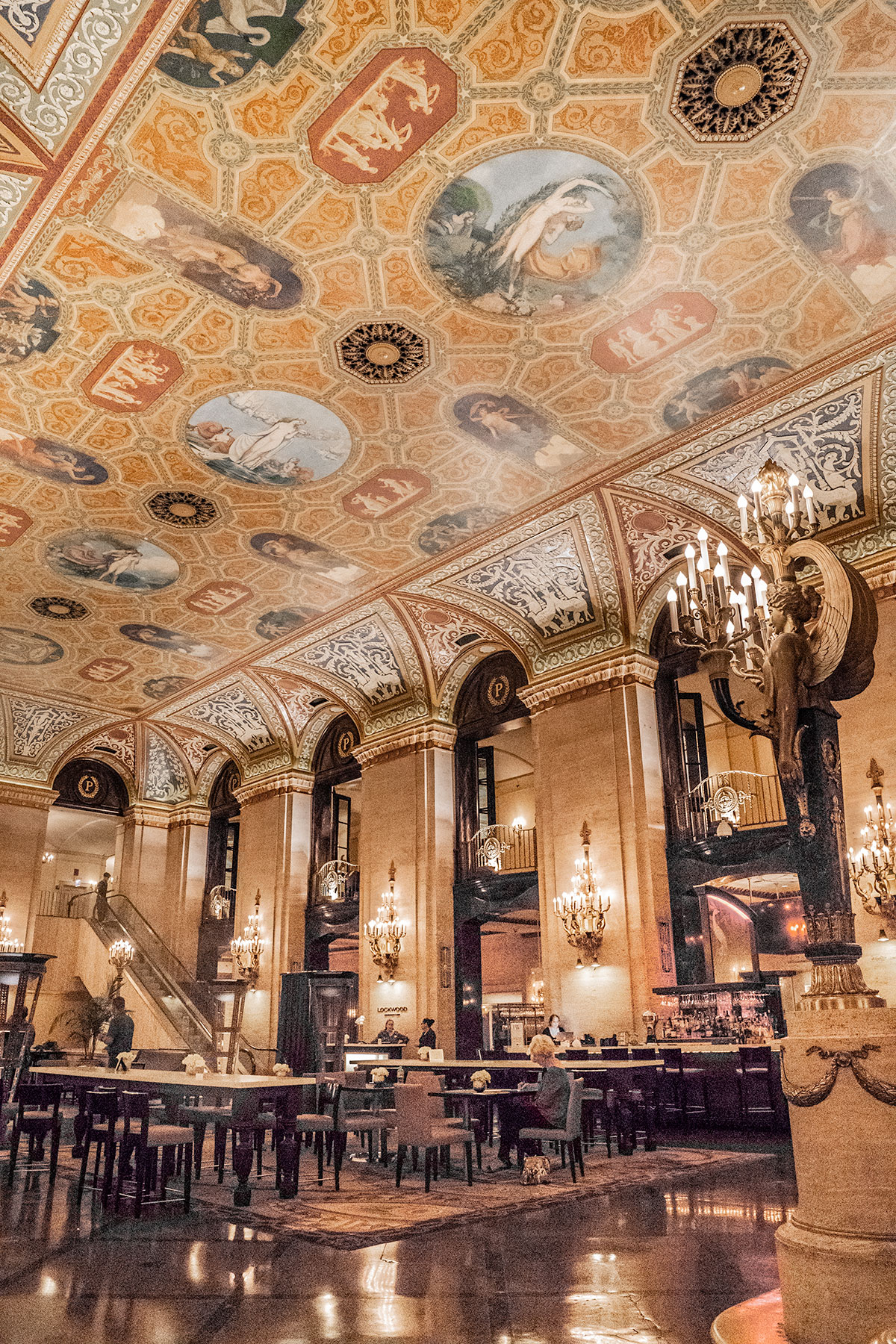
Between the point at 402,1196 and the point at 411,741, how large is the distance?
10.3 m

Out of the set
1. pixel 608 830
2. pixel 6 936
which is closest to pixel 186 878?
pixel 6 936

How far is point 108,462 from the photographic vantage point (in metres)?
11.6

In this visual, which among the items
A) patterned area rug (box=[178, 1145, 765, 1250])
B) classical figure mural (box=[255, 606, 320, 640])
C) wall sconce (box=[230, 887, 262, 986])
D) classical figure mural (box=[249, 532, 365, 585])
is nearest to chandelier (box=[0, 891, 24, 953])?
wall sconce (box=[230, 887, 262, 986])

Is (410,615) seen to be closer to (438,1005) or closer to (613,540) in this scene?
(613,540)

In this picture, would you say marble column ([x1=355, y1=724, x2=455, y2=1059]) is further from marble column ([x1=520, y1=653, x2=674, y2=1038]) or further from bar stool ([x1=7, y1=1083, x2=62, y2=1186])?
bar stool ([x1=7, y1=1083, x2=62, y2=1186])

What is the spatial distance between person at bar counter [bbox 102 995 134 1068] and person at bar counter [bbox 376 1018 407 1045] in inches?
183

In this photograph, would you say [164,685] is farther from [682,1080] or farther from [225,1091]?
[225,1091]

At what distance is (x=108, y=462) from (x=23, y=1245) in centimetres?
860

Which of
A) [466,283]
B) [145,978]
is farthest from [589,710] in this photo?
A: [145,978]

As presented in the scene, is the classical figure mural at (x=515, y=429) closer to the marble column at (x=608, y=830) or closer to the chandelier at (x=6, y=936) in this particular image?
the marble column at (x=608, y=830)

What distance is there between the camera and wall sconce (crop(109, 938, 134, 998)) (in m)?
20.0

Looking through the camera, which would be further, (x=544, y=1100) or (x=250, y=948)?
(x=250, y=948)

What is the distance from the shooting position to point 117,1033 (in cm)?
1062

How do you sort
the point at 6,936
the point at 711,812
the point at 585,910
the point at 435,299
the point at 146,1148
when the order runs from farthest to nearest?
the point at 6,936
the point at 711,812
the point at 585,910
the point at 435,299
the point at 146,1148
